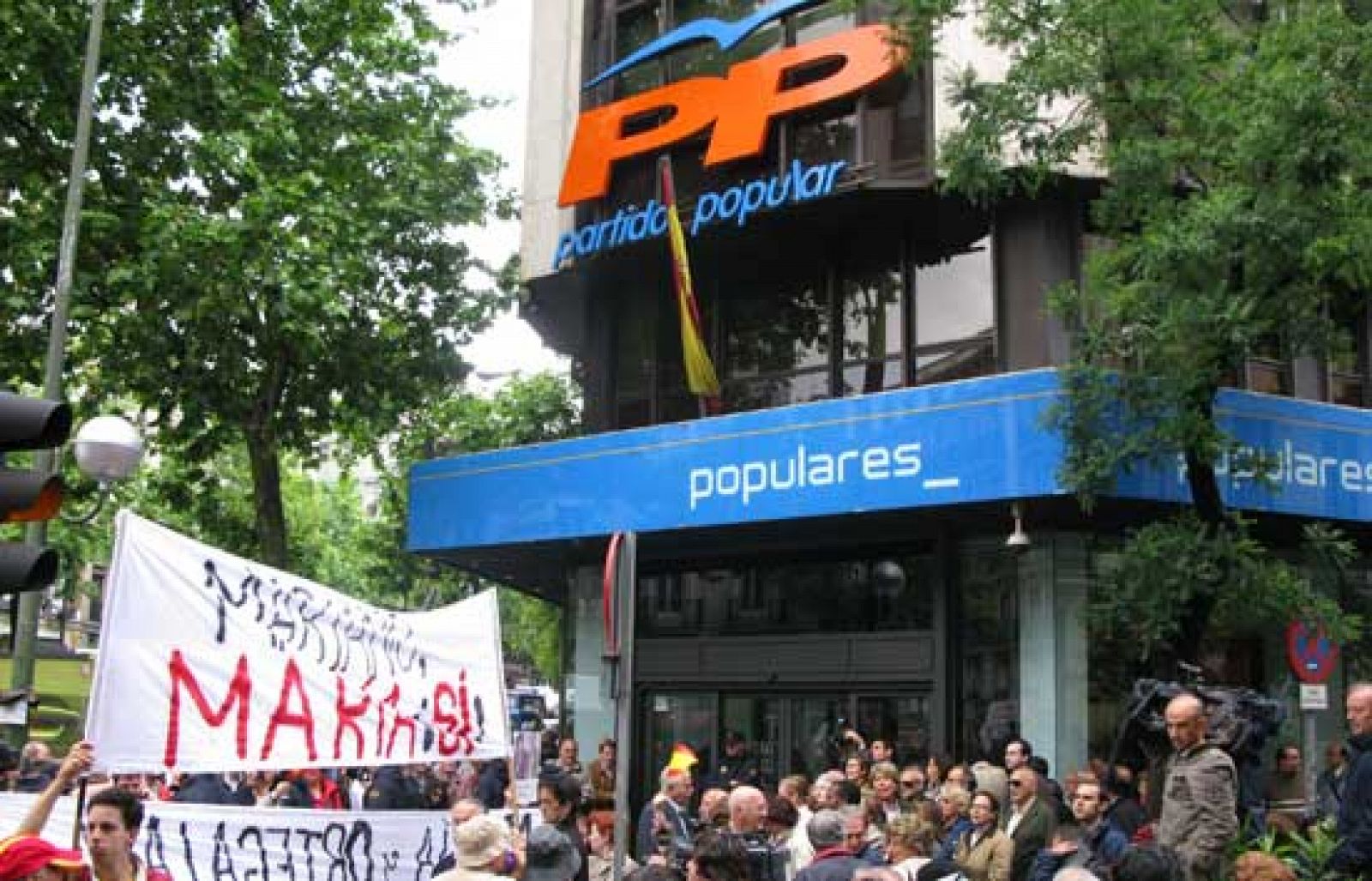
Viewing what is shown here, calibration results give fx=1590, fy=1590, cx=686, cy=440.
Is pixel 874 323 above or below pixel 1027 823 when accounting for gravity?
above

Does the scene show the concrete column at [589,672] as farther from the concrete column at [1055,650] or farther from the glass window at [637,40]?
the glass window at [637,40]

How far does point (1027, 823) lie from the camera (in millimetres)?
9750

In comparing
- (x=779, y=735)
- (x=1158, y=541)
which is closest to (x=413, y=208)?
(x=779, y=735)

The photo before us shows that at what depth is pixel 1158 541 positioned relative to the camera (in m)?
13.1

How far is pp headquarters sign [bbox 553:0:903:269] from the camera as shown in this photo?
58.7 feet

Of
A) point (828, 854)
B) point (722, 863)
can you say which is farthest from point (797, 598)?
point (722, 863)

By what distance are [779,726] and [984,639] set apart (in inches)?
116

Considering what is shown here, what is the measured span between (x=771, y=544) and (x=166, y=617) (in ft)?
40.9

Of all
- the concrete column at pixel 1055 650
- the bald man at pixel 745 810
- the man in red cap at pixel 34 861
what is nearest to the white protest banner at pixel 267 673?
the bald man at pixel 745 810

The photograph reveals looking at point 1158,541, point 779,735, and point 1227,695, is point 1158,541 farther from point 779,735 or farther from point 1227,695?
point 779,735

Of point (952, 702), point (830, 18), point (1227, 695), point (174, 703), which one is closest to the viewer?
point (174, 703)

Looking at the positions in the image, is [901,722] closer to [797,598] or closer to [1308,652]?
[797,598]

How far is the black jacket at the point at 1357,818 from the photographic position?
8062mm

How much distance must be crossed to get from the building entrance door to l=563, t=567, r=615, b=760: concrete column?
0.59m
